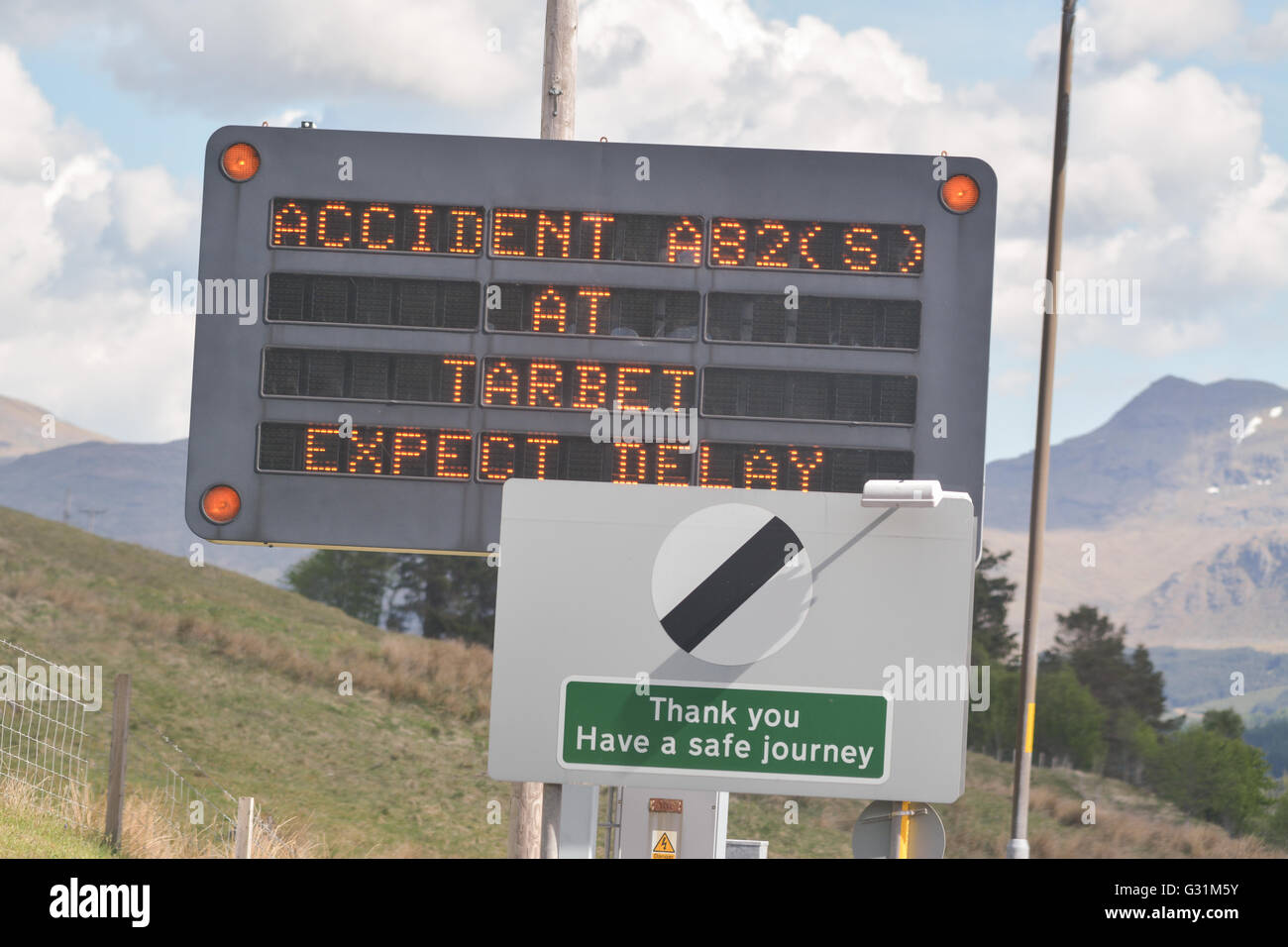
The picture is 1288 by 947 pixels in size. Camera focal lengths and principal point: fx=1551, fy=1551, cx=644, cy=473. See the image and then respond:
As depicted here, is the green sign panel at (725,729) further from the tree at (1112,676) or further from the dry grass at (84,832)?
the tree at (1112,676)

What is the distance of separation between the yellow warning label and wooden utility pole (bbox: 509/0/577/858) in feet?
16.4

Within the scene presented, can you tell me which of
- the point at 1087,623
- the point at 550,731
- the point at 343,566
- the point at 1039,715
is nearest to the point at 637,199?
the point at 550,731

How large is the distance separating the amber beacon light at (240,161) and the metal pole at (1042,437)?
9.35 m

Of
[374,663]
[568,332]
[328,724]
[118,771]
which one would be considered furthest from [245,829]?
[374,663]

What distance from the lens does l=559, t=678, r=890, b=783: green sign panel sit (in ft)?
17.2

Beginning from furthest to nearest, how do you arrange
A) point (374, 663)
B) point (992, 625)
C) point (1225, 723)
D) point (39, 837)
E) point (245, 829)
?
point (1225, 723)
point (992, 625)
point (374, 663)
point (39, 837)
point (245, 829)

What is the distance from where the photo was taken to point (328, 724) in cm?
3412

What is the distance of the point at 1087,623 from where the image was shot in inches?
2992

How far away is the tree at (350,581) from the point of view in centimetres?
8638

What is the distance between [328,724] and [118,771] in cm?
2124

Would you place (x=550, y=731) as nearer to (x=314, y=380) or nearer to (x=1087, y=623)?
(x=314, y=380)

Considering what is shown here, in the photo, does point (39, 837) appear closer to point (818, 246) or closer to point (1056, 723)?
point (818, 246)

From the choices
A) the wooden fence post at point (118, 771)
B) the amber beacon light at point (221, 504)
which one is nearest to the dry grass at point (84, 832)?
the wooden fence post at point (118, 771)

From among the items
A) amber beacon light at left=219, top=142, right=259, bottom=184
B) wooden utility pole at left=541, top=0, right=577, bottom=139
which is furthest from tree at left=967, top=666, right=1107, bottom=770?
amber beacon light at left=219, top=142, right=259, bottom=184
